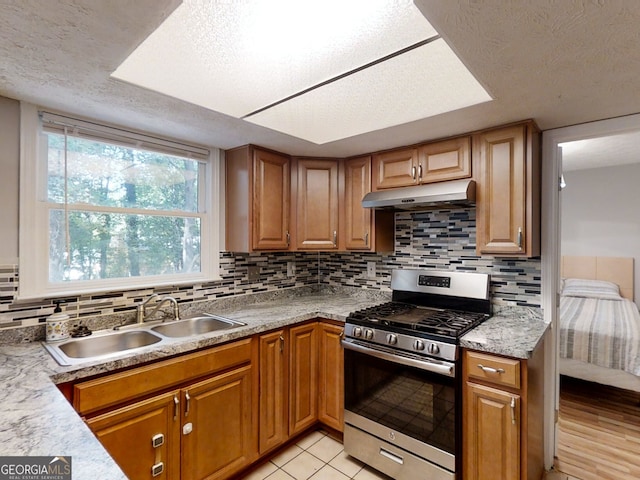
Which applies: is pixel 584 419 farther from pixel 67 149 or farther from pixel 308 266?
pixel 67 149

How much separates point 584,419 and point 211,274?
10.2 ft

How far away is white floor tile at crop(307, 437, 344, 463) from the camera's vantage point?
7.07ft

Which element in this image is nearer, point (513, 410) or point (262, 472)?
point (513, 410)

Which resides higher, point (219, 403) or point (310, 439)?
point (219, 403)

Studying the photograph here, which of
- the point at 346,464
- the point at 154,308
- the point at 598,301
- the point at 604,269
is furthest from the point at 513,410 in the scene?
the point at 604,269

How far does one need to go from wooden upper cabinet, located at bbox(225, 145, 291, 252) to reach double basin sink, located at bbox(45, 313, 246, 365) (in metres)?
0.56

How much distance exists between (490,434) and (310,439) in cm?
126

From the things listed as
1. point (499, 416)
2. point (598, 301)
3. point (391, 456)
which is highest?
point (598, 301)

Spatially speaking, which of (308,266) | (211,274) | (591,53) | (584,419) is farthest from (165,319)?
(584,419)

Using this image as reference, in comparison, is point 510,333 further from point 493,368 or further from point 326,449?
point 326,449

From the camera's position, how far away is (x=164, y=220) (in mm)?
2279

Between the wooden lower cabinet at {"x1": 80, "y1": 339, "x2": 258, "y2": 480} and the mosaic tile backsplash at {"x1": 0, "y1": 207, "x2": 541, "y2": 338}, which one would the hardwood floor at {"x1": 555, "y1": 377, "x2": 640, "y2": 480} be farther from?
the wooden lower cabinet at {"x1": 80, "y1": 339, "x2": 258, "y2": 480}

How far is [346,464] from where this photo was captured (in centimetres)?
208

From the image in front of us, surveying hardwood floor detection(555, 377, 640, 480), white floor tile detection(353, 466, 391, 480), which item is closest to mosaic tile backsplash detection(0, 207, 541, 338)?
hardwood floor detection(555, 377, 640, 480)
